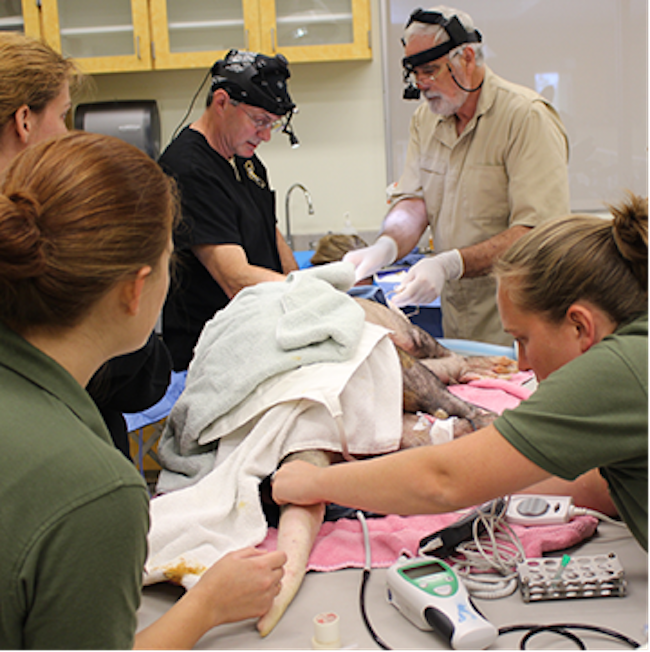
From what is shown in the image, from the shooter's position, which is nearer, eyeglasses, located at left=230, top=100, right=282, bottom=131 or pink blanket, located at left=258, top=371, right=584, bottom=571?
pink blanket, located at left=258, top=371, right=584, bottom=571

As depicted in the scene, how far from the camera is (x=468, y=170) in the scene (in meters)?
2.57

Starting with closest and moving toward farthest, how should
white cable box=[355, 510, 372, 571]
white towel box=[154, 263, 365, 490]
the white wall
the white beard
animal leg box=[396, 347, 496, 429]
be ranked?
white cable box=[355, 510, 372, 571] → white towel box=[154, 263, 365, 490] → animal leg box=[396, 347, 496, 429] → the white beard → the white wall

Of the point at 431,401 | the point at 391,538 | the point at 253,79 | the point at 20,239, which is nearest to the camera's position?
the point at 20,239

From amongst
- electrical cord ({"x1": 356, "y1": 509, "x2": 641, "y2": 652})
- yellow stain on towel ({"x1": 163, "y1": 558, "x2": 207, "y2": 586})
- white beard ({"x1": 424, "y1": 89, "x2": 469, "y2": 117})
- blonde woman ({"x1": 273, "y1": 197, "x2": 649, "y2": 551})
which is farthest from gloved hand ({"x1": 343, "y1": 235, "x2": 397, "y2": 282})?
electrical cord ({"x1": 356, "y1": 509, "x2": 641, "y2": 652})

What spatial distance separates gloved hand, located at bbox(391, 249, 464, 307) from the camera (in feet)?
7.67

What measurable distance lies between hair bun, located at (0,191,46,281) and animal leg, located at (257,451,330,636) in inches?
23.9

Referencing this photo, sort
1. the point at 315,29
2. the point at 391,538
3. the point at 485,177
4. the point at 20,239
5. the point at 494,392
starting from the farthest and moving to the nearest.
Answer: the point at 315,29 < the point at 485,177 < the point at 494,392 < the point at 391,538 < the point at 20,239

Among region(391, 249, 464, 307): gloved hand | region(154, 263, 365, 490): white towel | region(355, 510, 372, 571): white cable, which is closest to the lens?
region(355, 510, 372, 571): white cable

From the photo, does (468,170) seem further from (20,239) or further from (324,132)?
(20,239)

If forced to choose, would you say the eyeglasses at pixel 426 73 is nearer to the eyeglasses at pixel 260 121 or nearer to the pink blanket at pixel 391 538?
the eyeglasses at pixel 260 121

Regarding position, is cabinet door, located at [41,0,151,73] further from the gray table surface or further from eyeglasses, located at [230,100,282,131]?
the gray table surface

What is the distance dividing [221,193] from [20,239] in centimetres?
148

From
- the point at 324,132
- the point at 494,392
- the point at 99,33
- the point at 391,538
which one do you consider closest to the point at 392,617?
the point at 391,538

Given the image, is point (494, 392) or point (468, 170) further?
point (468, 170)
